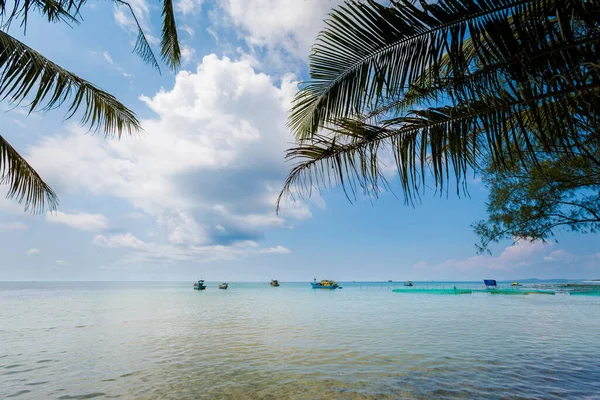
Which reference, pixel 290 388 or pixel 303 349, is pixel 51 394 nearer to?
pixel 290 388

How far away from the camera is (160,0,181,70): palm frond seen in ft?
16.3

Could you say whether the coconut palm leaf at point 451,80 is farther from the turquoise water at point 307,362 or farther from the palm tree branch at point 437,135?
the turquoise water at point 307,362

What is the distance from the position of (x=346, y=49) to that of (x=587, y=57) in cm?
156

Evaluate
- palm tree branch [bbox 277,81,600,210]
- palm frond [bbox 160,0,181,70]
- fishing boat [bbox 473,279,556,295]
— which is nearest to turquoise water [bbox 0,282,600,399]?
palm tree branch [bbox 277,81,600,210]

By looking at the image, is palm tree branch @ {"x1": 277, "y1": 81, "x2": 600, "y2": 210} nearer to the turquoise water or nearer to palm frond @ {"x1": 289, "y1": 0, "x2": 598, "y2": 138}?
palm frond @ {"x1": 289, "y1": 0, "x2": 598, "y2": 138}

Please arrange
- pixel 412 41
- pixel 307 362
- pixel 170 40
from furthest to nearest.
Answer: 1. pixel 307 362
2. pixel 170 40
3. pixel 412 41

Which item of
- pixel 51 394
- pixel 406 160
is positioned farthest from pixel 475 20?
pixel 51 394

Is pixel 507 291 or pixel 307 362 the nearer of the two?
pixel 307 362

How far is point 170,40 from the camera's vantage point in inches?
213

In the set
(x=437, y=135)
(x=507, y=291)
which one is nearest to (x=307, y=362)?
(x=437, y=135)

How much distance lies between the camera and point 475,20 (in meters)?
2.09

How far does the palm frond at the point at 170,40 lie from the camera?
195 inches

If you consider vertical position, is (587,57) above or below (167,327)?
above

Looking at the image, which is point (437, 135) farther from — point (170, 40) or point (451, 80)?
point (170, 40)
